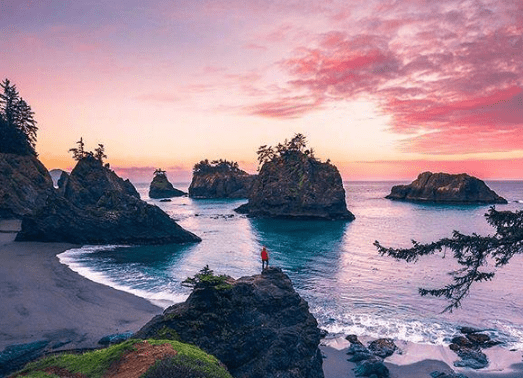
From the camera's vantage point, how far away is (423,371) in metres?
17.8

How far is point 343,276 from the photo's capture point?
38.3 m

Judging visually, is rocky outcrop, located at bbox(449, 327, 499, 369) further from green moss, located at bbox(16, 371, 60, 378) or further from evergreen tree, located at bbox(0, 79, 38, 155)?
evergreen tree, located at bbox(0, 79, 38, 155)

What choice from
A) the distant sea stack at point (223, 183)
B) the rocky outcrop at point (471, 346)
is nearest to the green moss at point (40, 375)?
the rocky outcrop at point (471, 346)

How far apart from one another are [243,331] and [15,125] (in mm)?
93133

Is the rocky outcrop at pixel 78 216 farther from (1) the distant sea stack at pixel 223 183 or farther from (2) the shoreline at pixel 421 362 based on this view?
(1) the distant sea stack at pixel 223 183

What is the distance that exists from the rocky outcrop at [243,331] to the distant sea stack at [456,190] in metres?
145

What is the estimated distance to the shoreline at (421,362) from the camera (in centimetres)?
1756

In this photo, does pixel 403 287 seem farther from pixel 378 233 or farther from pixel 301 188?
pixel 301 188

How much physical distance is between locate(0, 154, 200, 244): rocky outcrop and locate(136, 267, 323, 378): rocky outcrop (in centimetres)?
4445

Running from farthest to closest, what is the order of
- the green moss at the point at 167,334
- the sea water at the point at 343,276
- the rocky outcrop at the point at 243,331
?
the sea water at the point at 343,276 → the rocky outcrop at the point at 243,331 → the green moss at the point at 167,334

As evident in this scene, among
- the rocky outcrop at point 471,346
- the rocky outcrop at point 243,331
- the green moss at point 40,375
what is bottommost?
the rocky outcrop at point 471,346

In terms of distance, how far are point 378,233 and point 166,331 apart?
219 feet

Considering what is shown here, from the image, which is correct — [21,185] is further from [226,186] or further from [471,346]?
[226,186]

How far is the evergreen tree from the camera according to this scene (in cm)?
7781
